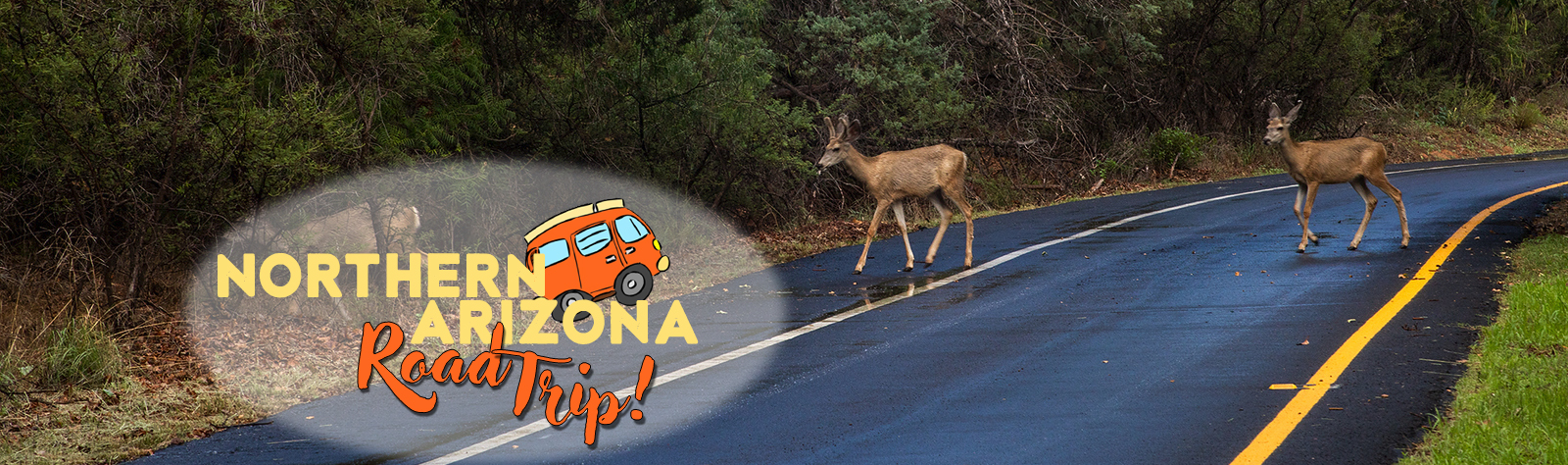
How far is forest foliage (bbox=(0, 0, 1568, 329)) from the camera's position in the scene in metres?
9.30

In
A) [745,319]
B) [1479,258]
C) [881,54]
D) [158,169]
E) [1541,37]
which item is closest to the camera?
[158,169]

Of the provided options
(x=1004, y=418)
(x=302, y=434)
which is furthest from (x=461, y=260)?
(x=1004, y=418)

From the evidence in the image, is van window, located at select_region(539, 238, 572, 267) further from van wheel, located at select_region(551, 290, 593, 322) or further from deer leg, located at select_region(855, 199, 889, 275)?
deer leg, located at select_region(855, 199, 889, 275)

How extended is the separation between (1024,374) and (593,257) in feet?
13.8

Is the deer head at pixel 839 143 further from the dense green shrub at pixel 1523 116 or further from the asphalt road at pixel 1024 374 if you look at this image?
the dense green shrub at pixel 1523 116

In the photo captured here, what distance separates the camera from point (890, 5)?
19.5 metres

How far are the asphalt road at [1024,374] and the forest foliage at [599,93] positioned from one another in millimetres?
2739

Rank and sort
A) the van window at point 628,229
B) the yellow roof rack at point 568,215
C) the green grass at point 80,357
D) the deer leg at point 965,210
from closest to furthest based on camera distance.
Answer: the green grass at point 80,357 < the van window at point 628,229 < the yellow roof rack at point 568,215 < the deer leg at point 965,210

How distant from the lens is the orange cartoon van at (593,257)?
35.6 ft

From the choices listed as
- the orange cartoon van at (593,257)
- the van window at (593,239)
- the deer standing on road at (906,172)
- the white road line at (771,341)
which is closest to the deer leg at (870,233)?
the deer standing on road at (906,172)

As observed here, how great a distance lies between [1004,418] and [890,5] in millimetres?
13344

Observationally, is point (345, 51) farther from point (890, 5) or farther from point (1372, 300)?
point (890, 5)

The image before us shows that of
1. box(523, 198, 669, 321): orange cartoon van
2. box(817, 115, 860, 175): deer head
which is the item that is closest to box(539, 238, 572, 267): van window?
box(523, 198, 669, 321): orange cartoon van

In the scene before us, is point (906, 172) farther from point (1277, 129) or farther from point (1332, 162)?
point (1332, 162)
